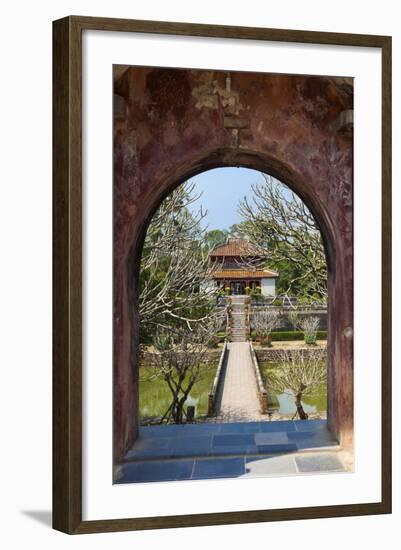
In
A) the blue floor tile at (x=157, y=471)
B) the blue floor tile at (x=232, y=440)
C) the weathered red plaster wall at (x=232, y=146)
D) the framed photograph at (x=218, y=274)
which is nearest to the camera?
the framed photograph at (x=218, y=274)

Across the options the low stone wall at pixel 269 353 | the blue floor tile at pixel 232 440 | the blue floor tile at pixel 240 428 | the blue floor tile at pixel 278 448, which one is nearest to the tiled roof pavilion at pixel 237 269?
the low stone wall at pixel 269 353

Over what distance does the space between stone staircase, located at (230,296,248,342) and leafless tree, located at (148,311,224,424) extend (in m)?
0.12

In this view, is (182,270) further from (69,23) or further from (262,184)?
(69,23)

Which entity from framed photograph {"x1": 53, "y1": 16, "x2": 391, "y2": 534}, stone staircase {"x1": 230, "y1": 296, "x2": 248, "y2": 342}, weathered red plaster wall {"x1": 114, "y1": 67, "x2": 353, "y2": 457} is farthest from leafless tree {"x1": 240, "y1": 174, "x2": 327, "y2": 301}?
weathered red plaster wall {"x1": 114, "y1": 67, "x2": 353, "y2": 457}

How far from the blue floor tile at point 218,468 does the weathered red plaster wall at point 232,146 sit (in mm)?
482

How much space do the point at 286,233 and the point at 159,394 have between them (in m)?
1.84

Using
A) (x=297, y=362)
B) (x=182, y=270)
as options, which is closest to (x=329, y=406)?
(x=297, y=362)

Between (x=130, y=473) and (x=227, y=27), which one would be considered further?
(x=130, y=473)

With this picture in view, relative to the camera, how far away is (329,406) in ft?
12.8

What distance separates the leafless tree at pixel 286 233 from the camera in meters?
4.73

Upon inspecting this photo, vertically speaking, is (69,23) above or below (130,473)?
above

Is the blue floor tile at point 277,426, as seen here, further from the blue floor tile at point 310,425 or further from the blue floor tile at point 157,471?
the blue floor tile at point 157,471

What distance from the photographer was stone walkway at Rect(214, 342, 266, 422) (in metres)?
4.68

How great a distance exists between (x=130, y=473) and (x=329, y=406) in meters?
1.54
